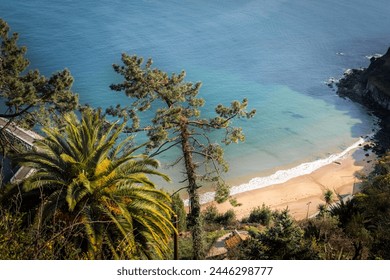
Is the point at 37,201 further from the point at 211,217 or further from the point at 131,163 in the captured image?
the point at 211,217

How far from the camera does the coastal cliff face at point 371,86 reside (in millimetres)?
45719

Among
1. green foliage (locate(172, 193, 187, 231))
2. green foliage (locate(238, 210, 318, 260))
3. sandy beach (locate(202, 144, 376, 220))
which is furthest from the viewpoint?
sandy beach (locate(202, 144, 376, 220))

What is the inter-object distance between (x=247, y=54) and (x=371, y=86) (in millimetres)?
16927

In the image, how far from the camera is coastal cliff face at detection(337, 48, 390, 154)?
1743 inches

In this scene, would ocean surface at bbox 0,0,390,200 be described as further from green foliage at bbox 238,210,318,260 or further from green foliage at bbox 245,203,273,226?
green foliage at bbox 238,210,318,260

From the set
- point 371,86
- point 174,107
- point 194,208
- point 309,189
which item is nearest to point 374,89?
point 371,86

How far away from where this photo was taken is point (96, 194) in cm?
1059

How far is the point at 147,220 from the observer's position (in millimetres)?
11320

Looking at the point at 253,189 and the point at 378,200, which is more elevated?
the point at 378,200

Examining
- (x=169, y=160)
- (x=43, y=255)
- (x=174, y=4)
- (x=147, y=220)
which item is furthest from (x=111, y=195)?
(x=174, y=4)

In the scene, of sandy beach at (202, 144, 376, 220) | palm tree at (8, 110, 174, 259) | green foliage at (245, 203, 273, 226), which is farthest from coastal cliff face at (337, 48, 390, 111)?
palm tree at (8, 110, 174, 259)

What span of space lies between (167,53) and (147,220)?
44801mm

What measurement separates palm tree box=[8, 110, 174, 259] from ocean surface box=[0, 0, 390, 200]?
21.5 m

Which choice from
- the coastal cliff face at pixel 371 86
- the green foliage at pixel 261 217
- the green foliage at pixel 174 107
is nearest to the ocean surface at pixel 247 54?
the coastal cliff face at pixel 371 86
